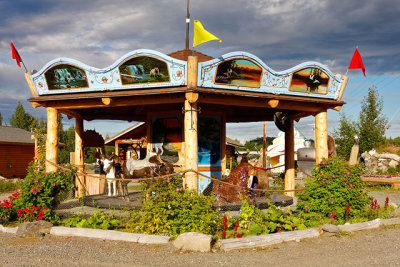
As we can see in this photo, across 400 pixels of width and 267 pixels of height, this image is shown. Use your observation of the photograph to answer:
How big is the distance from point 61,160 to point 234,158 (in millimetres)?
19150

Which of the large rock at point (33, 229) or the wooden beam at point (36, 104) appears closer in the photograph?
the large rock at point (33, 229)

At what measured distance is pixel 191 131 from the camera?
924 centimetres

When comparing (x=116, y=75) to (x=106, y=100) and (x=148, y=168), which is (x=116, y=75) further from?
(x=148, y=168)

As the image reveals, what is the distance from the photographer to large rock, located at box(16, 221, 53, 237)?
24.3 ft

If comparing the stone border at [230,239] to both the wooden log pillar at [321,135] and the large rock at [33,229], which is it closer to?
the large rock at [33,229]

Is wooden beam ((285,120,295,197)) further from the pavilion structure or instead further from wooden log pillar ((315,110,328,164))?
wooden log pillar ((315,110,328,164))

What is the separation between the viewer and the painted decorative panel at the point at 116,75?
921 centimetres

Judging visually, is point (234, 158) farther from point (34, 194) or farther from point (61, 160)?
point (34, 194)

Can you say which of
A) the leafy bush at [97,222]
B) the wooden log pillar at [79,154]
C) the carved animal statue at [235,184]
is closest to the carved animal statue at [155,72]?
the leafy bush at [97,222]

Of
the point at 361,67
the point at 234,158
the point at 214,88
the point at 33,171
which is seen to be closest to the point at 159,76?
the point at 214,88

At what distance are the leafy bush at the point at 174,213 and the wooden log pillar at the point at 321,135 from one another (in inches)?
208

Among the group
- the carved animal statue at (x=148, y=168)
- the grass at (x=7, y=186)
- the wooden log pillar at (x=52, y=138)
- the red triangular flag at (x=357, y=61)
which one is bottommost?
the grass at (x=7, y=186)

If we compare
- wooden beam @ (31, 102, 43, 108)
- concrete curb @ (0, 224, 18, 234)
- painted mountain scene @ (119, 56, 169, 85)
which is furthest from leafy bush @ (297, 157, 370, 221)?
wooden beam @ (31, 102, 43, 108)

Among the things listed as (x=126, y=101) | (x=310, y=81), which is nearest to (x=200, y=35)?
(x=126, y=101)
